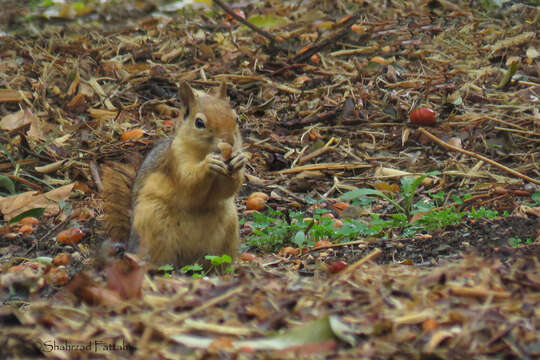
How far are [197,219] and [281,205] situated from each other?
113 cm

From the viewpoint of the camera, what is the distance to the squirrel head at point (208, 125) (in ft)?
11.5

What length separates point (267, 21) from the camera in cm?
707

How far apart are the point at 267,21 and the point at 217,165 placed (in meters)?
3.94

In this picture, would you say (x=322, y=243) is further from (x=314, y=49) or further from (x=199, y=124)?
(x=314, y=49)

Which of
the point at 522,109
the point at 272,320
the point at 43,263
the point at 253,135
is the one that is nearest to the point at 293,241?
the point at 43,263

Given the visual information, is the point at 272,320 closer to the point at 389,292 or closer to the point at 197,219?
the point at 389,292

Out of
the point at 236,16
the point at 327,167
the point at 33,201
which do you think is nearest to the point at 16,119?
the point at 33,201

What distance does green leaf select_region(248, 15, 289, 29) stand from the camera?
7027 mm

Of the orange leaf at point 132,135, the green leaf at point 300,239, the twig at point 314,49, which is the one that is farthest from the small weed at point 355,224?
the twig at point 314,49

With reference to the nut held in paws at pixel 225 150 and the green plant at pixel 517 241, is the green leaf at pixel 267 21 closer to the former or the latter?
the nut held in paws at pixel 225 150

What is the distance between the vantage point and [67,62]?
616 centimetres

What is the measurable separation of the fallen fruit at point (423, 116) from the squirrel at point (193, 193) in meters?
2.12

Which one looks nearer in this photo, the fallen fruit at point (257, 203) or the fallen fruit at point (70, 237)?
the fallen fruit at point (70, 237)

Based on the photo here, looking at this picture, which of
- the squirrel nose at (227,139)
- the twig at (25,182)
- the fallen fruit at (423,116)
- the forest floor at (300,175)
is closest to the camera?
the forest floor at (300,175)
